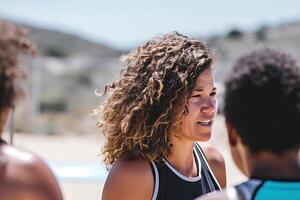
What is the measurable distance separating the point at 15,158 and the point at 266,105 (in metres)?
0.76

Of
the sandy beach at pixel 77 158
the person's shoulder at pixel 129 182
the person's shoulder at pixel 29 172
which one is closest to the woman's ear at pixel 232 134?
the person's shoulder at pixel 29 172

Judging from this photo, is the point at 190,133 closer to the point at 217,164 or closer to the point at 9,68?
the point at 217,164

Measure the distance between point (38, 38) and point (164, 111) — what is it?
40.2 metres

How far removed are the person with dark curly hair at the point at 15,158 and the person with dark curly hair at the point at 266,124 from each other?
0.55m

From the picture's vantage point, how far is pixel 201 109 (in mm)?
2889

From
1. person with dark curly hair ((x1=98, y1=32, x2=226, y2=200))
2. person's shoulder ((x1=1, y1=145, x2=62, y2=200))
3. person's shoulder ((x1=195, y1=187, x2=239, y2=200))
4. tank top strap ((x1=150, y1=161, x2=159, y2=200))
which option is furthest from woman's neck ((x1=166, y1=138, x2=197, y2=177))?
person's shoulder ((x1=195, y1=187, x2=239, y2=200))

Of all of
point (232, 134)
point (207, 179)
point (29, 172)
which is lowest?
point (207, 179)

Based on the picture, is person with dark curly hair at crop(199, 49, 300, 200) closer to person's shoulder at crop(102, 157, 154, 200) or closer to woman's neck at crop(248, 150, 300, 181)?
woman's neck at crop(248, 150, 300, 181)

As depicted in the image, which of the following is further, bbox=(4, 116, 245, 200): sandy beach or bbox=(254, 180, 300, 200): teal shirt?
bbox=(4, 116, 245, 200): sandy beach

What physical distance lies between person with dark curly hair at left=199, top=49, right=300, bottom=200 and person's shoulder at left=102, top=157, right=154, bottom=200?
78cm

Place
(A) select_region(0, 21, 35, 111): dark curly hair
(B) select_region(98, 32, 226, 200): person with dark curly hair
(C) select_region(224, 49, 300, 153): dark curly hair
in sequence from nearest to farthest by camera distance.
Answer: (C) select_region(224, 49, 300, 153): dark curly hair → (A) select_region(0, 21, 35, 111): dark curly hair → (B) select_region(98, 32, 226, 200): person with dark curly hair

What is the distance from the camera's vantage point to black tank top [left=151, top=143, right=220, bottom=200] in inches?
107

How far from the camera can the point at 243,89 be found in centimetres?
190

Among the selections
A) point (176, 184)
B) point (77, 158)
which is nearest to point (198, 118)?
point (176, 184)
